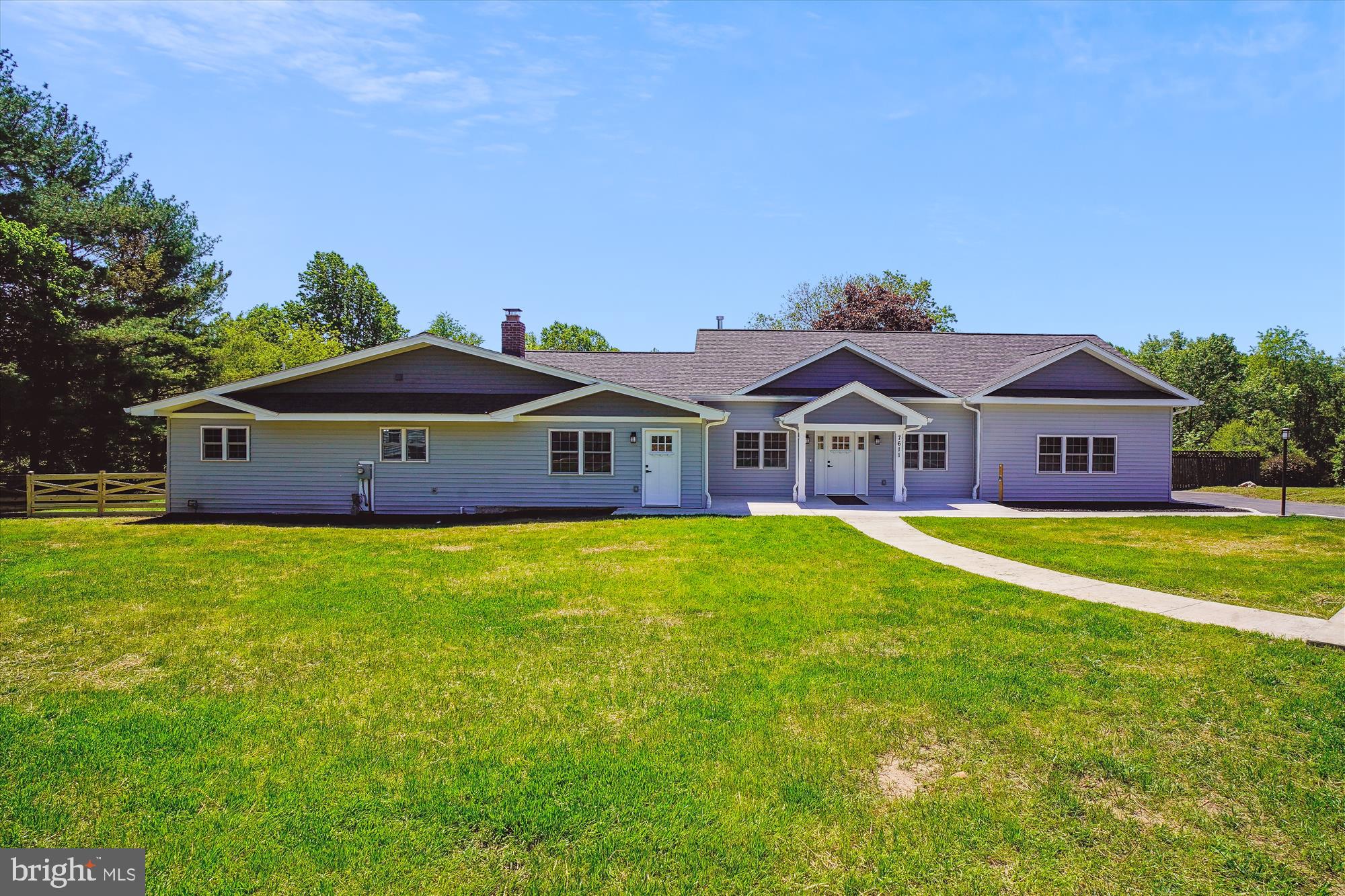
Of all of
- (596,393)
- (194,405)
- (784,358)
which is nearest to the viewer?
(194,405)

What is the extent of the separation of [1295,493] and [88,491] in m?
39.2

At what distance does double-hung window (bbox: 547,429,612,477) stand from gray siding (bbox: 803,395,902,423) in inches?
235

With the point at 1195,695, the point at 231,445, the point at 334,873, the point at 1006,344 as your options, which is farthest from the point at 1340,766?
the point at 1006,344

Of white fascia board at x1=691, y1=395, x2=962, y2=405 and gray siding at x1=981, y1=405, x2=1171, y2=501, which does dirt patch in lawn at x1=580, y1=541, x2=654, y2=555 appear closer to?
white fascia board at x1=691, y1=395, x2=962, y2=405

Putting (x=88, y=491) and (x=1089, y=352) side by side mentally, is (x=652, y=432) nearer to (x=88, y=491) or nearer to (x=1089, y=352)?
(x=1089, y=352)

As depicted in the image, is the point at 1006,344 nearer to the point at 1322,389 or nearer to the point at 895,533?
the point at 895,533

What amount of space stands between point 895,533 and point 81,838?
13416mm

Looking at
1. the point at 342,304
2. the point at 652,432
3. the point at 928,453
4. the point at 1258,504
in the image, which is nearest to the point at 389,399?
the point at 652,432

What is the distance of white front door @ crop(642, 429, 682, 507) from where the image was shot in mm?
18844

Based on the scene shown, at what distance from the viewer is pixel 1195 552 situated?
12219 mm

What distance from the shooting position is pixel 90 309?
27297 millimetres

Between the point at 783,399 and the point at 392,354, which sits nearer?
the point at 392,354

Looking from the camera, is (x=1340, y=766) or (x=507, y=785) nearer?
(x=507, y=785)

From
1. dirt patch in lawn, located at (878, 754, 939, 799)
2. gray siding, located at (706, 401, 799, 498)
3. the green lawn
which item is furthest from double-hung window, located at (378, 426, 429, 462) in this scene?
dirt patch in lawn, located at (878, 754, 939, 799)
